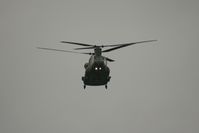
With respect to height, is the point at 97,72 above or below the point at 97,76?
above

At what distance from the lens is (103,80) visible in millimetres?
17156

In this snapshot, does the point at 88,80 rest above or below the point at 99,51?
below

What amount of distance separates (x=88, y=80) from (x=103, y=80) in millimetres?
859

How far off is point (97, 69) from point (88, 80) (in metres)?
0.92

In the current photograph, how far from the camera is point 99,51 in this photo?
1798 cm

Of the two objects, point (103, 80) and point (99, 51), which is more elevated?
point (99, 51)

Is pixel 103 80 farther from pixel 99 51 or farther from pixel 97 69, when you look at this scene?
pixel 99 51

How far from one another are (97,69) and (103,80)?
2.36 feet

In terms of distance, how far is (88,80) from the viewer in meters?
17.4

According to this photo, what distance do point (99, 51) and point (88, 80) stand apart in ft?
5.99

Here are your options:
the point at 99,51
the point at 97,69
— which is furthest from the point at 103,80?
the point at 99,51
